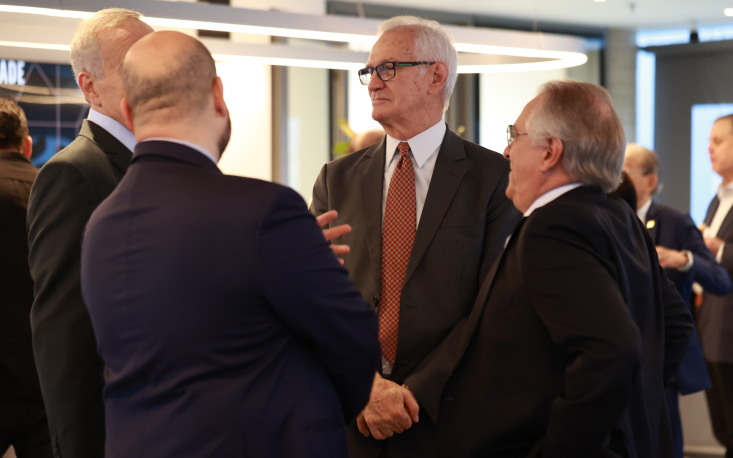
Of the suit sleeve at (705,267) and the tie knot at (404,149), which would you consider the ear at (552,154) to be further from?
the suit sleeve at (705,267)

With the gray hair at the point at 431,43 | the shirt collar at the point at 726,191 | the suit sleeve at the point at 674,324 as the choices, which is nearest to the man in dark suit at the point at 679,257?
the shirt collar at the point at 726,191

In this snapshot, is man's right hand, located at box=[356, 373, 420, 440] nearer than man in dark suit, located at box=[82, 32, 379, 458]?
No

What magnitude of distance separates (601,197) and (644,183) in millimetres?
2836

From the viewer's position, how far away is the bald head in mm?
1698

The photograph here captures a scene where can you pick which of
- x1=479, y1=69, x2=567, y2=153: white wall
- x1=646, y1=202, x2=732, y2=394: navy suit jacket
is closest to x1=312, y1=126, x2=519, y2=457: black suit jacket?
x1=646, y1=202, x2=732, y2=394: navy suit jacket

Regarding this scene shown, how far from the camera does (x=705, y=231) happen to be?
4.98 meters

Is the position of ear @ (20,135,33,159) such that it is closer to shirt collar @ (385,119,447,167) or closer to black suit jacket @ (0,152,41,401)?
black suit jacket @ (0,152,41,401)

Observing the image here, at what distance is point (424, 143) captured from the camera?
108 inches

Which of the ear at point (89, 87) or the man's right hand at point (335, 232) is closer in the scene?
the man's right hand at point (335, 232)

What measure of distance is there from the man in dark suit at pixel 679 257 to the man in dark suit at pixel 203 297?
105 inches

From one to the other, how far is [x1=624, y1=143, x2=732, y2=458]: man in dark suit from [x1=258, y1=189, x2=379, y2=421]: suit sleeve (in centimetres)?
259

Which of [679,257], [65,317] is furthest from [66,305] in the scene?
[679,257]

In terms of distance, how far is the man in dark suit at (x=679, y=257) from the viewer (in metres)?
4.02

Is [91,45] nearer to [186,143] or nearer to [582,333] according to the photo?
[186,143]
